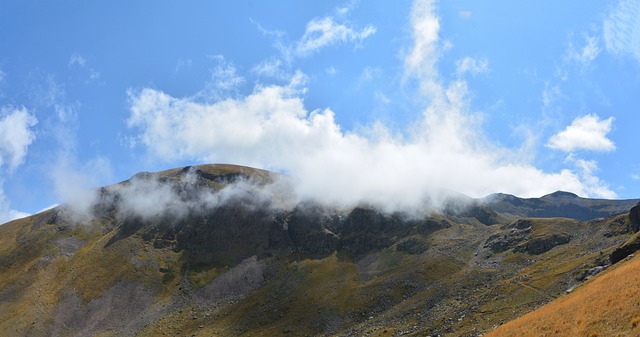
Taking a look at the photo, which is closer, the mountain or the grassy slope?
the grassy slope

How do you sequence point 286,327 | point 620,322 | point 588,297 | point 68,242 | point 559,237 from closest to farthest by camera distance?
point 620,322, point 588,297, point 286,327, point 559,237, point 68,242

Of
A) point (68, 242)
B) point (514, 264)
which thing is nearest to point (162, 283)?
point (68, 242)

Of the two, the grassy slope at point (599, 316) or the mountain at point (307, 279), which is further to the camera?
the mountain at point (307, 279)

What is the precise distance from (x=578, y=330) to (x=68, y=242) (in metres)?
217

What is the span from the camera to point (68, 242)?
641ft

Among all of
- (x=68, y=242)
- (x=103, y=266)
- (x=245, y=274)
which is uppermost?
(x=68, y=242)

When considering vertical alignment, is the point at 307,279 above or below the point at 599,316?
above

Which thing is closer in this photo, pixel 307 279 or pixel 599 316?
pixel 599 316

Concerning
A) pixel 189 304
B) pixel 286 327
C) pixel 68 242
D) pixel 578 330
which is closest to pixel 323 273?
pixel 286 327

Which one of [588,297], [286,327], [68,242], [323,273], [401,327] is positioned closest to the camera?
[588,297]

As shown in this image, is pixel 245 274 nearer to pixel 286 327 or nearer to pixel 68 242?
pixel 286 327

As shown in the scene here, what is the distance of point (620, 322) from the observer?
30.1m

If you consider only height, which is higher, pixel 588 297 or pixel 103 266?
pixel 103 266

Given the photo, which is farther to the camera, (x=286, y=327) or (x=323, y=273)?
(x=323, y=273)
